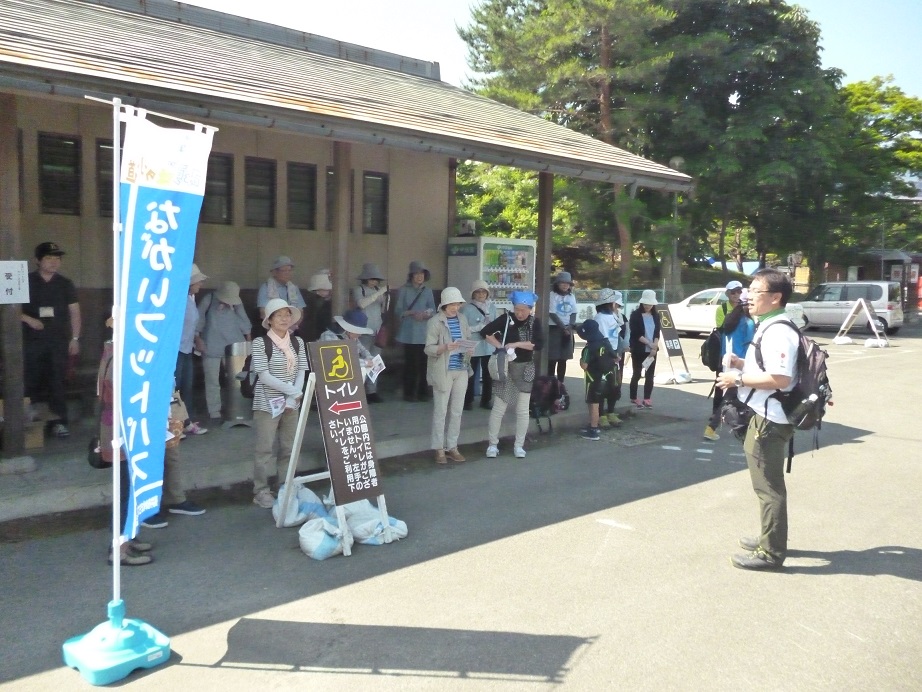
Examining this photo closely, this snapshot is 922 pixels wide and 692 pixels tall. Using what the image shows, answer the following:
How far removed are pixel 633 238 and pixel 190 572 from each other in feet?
80.4

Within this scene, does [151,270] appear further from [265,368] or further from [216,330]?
[216,330]

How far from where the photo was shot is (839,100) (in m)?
31.3

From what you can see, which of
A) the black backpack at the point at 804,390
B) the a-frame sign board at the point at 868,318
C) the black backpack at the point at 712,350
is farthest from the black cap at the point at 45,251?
the a-frame sign board at the point at 868,318

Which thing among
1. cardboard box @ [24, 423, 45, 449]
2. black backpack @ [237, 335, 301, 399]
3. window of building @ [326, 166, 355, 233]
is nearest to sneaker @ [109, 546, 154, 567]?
black backpack @ [237, 335, 301, 399]

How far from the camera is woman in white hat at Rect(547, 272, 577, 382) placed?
407 inches

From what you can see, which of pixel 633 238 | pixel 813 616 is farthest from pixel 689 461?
pixel 633 238

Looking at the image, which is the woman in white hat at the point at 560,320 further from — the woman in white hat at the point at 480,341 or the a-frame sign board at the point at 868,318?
the a-frame sign board at the point at 868,318

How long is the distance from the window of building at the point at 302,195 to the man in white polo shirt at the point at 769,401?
6854mm

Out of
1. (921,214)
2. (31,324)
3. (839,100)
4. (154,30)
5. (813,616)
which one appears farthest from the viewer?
(921,214)

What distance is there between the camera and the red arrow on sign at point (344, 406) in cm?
582

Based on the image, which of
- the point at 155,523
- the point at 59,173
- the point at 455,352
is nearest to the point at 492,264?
the point at 455,352

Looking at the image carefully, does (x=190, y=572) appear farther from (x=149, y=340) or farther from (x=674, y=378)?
(x=674, y=378)

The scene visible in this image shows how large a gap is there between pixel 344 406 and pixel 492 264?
239 inches

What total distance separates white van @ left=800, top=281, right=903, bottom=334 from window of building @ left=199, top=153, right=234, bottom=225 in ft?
65.7
